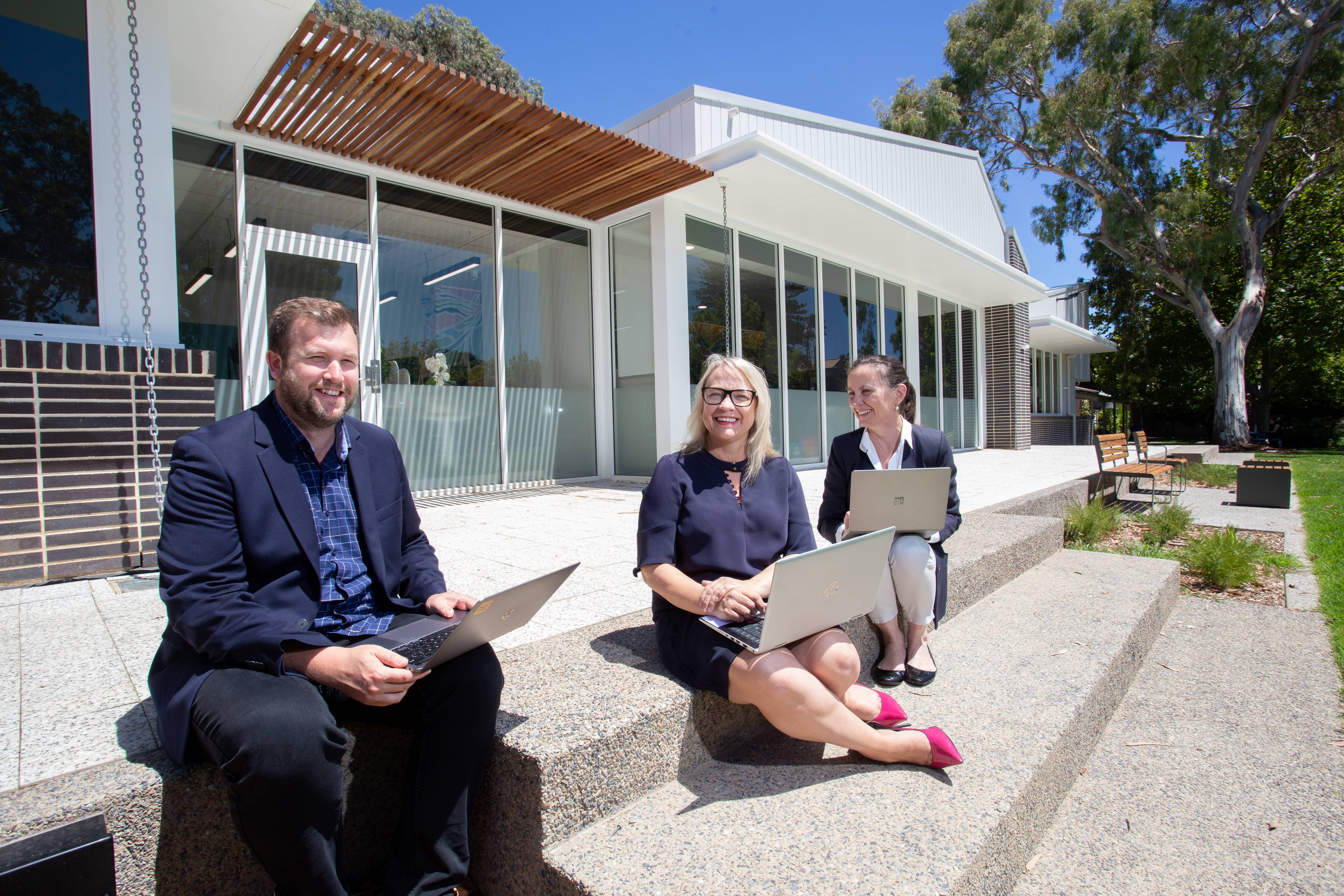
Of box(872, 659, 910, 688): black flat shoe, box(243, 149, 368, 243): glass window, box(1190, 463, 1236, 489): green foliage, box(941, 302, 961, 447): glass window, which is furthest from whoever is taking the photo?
box(941, 302, 961, 447): glass window

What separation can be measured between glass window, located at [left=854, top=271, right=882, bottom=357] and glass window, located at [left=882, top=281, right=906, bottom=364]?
18 cm

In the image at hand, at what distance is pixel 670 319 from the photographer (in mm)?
7695

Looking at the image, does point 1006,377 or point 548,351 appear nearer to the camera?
point 548,351

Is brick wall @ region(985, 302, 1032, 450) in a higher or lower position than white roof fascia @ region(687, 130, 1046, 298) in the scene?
lower

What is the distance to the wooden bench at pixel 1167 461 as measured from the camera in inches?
365

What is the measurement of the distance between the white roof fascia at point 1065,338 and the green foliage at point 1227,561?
15138 millimetres

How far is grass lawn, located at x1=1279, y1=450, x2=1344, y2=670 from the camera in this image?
4008 mm

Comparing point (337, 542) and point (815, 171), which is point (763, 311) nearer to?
point (815, 171)

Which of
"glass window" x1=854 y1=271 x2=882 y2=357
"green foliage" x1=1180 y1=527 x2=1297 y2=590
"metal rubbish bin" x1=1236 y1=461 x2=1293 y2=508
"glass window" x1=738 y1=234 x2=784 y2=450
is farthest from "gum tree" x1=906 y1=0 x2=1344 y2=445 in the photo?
"green foliage" x1=1180 y1=527 x2=1297 y2=590

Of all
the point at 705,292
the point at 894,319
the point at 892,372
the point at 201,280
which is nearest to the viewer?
the point at 892,372

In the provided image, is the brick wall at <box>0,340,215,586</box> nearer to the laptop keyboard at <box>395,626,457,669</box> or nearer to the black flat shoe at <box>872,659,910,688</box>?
the laptop keyboard at <box>395,626,457,669</box>

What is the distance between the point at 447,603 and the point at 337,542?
328 millimetres

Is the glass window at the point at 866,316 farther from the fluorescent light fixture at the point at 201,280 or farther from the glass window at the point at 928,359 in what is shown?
the fluorescent light fixture at the point at 201,280

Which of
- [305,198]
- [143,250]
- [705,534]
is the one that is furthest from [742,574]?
[305,198]
